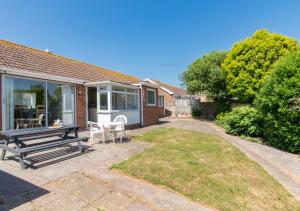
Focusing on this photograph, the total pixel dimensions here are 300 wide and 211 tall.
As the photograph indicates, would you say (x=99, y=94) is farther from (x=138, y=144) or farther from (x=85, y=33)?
(x=85, y=33)

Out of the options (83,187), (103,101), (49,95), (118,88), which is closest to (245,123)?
(118,88)

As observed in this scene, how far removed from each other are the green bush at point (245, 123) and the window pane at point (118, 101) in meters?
6.81

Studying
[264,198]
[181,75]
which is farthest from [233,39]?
[264,198]

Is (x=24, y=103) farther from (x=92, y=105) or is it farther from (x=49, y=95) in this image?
(x=92, y=105)

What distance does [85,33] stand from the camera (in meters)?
14.8

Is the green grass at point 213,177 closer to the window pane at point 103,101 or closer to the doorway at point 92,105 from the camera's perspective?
the window pane at point 103,101

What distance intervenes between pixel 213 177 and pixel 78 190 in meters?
3.03

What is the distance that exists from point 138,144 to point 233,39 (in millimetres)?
13077

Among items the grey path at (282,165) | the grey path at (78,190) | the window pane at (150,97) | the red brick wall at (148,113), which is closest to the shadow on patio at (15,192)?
the grey path at (78,190)

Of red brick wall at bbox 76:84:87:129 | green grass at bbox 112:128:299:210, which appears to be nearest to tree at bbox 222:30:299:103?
green grass at bbox 112:128:299:210

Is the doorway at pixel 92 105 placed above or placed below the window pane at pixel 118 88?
below

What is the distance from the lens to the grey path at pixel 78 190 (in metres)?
2.80

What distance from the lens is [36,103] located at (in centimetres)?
812

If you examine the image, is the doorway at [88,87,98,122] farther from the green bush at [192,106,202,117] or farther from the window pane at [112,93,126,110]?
the green bush at [192,106,202,117]
